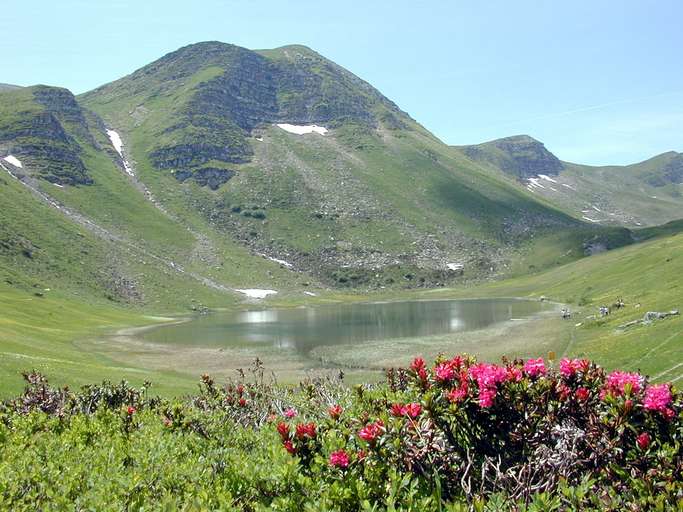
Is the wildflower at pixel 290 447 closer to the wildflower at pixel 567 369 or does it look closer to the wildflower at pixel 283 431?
the wildflower at pixel 283 431

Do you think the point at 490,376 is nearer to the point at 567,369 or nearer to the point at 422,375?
the point at 422,375

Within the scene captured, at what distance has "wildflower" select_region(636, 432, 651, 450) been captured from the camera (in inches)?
252

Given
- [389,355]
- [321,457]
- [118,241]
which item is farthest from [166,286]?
[321,457]

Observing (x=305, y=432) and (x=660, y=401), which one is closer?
(x=660, y=401)

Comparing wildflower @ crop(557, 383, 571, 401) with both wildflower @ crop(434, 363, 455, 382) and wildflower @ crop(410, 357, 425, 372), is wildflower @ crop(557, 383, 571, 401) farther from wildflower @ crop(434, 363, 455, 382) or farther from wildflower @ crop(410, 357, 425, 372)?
wildflower @ crop(410, 357, 425, 372)

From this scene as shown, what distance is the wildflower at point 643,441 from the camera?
639 centimetres

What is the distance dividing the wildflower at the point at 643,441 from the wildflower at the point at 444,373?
2.46 meters

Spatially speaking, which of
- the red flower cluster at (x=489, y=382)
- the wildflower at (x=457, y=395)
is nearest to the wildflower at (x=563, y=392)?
the red flower cluster at (x=489, y=382)

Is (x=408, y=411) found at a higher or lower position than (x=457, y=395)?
lower

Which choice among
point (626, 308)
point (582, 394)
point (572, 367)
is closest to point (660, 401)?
point (582, 394)

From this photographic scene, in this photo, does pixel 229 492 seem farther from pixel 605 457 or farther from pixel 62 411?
pixel 62 411

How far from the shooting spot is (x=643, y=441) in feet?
21.0

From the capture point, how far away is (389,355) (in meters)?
61.6

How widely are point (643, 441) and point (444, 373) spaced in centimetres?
262
